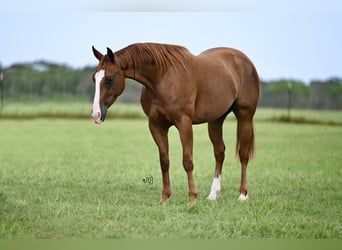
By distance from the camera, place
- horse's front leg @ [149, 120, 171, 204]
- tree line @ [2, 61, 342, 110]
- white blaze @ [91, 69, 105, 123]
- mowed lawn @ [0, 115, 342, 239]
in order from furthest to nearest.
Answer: tree line @ [2, 61, 342, 110], horse's front leg @ [149, 120, 171, 204], white blaze @ [91, 69, 105, 123], mowed lawn @ [0, 115, 342, 239]

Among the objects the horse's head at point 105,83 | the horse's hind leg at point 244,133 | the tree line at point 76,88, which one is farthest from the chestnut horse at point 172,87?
the tree line at point 76,88

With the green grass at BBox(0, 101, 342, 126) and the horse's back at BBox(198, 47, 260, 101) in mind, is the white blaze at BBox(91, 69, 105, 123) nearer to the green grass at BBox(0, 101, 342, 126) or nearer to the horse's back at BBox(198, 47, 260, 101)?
the horse's back at BBox(198, 47, 260, 101)

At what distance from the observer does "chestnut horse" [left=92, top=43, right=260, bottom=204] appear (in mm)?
4082

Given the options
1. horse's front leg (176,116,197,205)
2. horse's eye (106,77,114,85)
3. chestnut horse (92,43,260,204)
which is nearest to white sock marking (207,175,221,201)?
chestnut horse (92,43,260,204)

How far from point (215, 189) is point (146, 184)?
624 mm

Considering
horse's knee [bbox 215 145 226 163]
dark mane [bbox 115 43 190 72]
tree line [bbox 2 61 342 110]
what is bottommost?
horse's knee [bbox 215 145 226 163]

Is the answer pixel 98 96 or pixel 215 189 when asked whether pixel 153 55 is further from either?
pixel 215 189

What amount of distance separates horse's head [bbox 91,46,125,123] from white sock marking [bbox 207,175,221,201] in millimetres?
1109

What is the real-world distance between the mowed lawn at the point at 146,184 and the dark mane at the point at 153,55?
101 centimetres

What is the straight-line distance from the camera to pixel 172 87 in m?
4.18

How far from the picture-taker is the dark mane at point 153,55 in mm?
4148

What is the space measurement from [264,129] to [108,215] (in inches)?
80.3

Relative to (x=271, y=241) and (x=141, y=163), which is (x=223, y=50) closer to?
(x=141, y=163)

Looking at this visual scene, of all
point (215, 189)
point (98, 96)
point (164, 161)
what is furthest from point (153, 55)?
point (215, 189)
